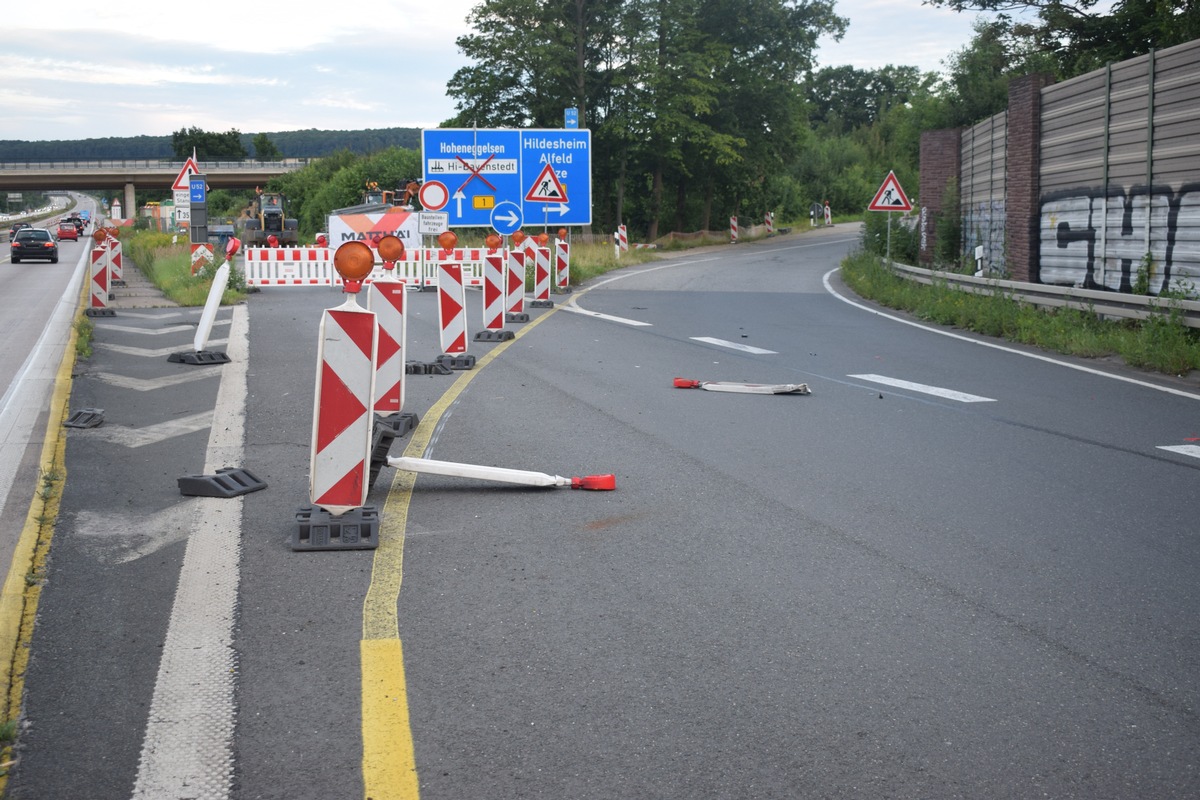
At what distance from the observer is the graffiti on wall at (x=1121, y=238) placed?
49.5 feet

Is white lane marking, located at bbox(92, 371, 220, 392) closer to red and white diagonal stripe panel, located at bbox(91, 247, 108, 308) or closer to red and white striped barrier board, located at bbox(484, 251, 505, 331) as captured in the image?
red and white striped barrier board, located at bbox(484, 251, 505, 331)

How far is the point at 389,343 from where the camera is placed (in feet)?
29.9

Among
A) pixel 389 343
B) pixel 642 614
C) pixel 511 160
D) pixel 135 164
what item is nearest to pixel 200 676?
pixel 642 614

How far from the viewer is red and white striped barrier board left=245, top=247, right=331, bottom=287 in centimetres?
2961

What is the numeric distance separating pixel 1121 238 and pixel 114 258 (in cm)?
1858

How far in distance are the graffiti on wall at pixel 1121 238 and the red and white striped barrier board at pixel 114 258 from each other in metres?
15.7

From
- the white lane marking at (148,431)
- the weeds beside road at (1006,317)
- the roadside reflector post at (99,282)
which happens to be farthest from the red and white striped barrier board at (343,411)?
the roadside reflector post at (99,282)

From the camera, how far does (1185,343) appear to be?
13.0m

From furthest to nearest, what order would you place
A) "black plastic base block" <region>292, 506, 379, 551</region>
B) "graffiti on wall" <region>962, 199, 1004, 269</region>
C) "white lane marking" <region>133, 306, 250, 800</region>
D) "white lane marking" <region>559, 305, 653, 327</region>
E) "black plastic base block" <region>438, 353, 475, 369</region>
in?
"graffiti on wall" <region>962, 199, 1004, 269</region> → "white lane marking" <region>559, 305, 653, 327</region> → "black plastic base block" <region>438, 353, 475, 369</region> → "black plastic base block" <region>292, 506, 379, 551</region> → "white lane marking" <region>133, 306, 250, 800</region>

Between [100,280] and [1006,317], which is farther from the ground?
[100,280]

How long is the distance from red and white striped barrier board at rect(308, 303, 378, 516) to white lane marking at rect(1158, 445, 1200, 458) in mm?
5465

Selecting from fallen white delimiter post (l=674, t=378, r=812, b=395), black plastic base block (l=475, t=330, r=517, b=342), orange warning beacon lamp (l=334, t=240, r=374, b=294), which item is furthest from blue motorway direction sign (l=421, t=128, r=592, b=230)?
orange warning beacon lamp (l=334, t=240, r=374, b=294)

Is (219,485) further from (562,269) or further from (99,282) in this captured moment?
(562,269)

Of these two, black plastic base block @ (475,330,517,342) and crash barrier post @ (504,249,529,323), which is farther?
crash barrier post @ (504,249,529,323)
